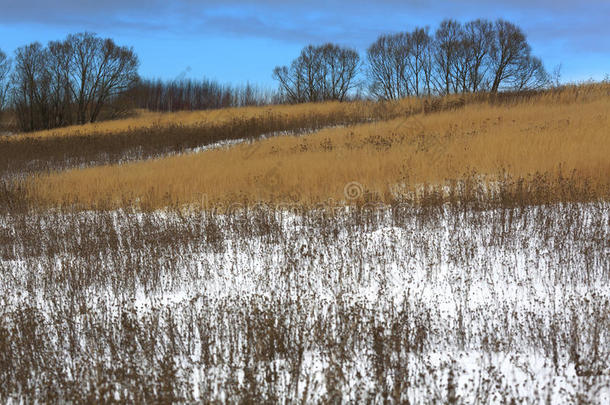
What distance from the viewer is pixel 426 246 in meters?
6.40

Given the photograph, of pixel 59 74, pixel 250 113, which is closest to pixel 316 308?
pixel 250 113

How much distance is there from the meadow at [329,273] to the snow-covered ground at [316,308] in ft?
0.12

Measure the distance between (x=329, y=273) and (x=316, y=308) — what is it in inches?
24.1

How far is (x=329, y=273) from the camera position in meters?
5.60

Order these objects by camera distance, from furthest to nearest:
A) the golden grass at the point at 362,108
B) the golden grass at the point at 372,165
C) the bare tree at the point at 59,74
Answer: the bare tree at the point at 59,74
the golden grass at the point at 362,108
the golden grass at the point at 372,165

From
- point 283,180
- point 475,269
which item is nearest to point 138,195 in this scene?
point 283,180

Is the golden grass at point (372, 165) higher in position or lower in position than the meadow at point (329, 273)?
higher

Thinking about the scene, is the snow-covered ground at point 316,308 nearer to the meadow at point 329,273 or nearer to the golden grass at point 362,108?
the meadow at point 329,273

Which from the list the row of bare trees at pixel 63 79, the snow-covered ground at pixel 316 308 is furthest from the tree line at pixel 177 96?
the snow-covered ground at pixel 316 308

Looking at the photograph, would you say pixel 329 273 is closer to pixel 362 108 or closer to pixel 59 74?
pixel 362 108

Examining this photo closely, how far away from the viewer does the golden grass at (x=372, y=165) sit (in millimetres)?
10039

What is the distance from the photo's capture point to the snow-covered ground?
342 centimetres

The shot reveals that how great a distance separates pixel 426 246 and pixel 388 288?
122 centimetres

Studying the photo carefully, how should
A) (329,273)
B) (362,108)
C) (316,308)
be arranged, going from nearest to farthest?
1. (316,308)
2. (329,273)
3. (362,108)
